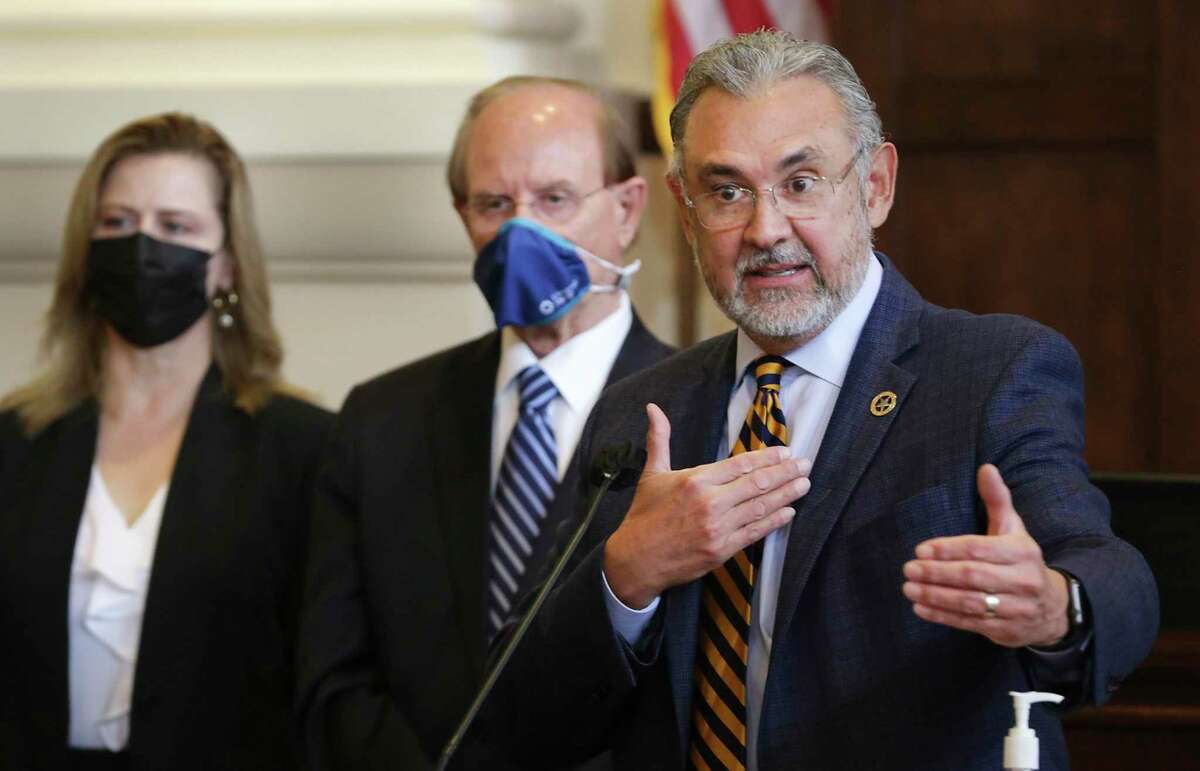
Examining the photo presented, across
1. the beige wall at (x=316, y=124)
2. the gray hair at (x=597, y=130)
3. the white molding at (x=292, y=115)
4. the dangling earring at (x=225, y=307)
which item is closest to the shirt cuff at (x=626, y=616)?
the gray hair at (x=597, y=130)

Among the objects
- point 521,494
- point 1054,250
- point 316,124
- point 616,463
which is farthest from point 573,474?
point 316,124

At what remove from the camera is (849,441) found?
217cm

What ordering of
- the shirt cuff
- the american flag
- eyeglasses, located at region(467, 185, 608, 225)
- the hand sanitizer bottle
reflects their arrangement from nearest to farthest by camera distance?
the hand sanitizer bottle < the shirt cuff < eyeglasses, located at region(467, 185, 608, 225) < the american flag

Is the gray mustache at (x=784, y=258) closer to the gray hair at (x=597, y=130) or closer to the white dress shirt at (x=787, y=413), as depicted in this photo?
the white dress shirt at (x=787, y=413)

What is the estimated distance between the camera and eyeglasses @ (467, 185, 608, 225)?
3145 mm

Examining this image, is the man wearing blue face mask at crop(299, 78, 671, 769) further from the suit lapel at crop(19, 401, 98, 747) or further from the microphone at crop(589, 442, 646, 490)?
the microphone at crop(589, 442, 646, 490)

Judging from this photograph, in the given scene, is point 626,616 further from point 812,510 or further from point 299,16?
point 299,16

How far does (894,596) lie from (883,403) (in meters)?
0.25

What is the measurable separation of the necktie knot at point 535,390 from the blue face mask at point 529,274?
0.30 feet

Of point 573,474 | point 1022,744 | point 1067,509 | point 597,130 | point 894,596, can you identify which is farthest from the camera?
point 597,130

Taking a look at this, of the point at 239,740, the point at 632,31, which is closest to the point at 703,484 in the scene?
the point at 239,740

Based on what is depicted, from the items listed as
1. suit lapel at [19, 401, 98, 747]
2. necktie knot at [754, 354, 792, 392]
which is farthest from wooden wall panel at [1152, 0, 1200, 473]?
suit lapel at [19, 401, 98, 747]

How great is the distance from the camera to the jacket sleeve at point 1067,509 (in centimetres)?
184

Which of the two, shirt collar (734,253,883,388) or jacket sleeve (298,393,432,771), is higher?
shirt collar (734,253,883,388)
